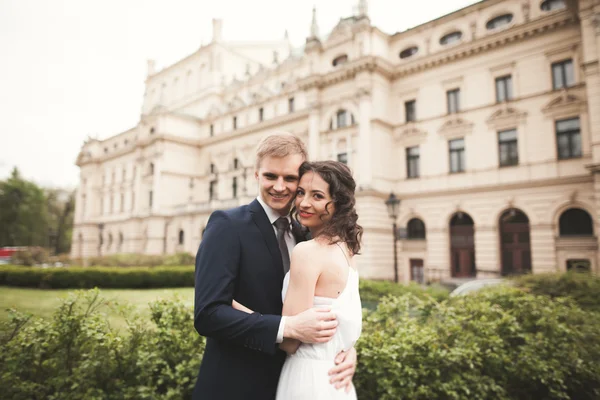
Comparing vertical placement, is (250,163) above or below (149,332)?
above

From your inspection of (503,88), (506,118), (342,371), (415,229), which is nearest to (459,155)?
(506,118)

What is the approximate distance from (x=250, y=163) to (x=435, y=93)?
671 inches

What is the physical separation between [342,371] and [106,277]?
18116 millimetres

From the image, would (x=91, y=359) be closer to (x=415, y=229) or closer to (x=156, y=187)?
(x=415, y=229)

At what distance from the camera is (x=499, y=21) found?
68.2ft

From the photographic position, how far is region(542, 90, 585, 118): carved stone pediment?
1769 cm

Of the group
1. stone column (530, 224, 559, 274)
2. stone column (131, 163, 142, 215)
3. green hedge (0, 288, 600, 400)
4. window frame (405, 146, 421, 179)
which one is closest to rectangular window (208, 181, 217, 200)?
stone column (131, 163, 142, 215)

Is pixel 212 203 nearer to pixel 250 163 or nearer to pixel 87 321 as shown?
pixel 250 163

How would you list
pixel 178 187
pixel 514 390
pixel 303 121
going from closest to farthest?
pixel 514 390, pixel 303 121, pixel 178 187

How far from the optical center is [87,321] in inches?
166

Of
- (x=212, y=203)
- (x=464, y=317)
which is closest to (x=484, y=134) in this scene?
(x=464, y=317)

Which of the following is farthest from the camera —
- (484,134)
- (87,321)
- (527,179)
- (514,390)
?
(484,134)

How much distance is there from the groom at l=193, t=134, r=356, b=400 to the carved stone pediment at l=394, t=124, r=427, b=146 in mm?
21689

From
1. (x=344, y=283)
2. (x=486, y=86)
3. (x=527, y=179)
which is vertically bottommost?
(x=344, y=283)
